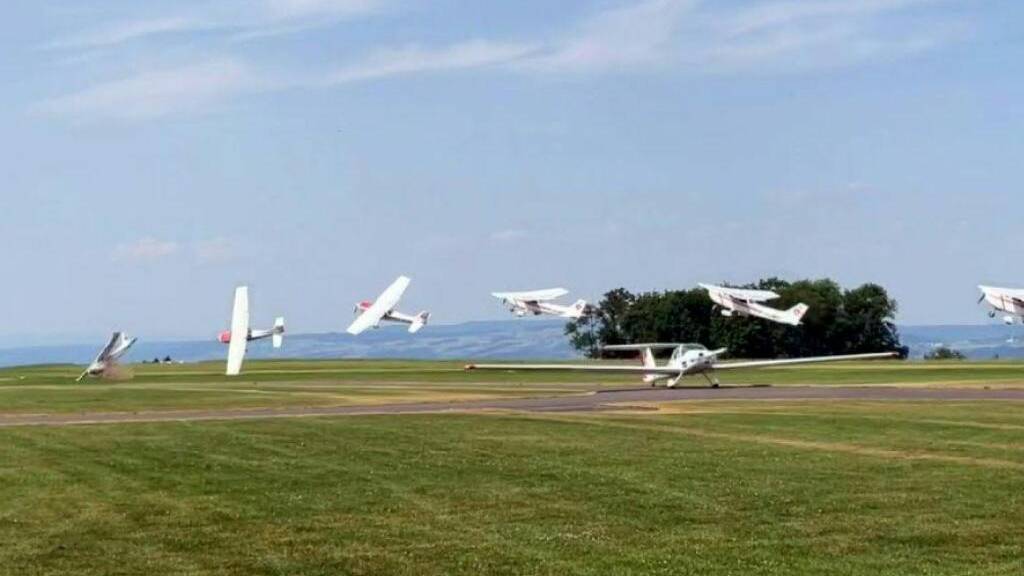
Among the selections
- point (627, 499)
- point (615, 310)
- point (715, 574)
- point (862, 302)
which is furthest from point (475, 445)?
point (615, 310)

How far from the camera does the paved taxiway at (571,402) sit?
38.2 m

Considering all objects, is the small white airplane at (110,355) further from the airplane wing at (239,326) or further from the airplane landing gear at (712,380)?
the airplane landing gear at (712,380)

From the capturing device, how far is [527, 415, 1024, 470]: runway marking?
2153 centimetres

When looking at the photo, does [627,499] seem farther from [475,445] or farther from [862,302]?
[862,302]

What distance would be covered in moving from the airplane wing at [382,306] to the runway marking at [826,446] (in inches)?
3147

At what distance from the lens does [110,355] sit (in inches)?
3014

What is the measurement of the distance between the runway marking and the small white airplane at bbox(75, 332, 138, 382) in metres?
46.8

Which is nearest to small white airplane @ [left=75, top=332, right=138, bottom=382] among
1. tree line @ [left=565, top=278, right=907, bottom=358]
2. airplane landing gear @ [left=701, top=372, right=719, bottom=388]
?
airplane landing gear @ [left=701, top=372, right=719, bottom=388]

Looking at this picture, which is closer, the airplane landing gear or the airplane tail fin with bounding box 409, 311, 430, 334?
the airplane landing gear

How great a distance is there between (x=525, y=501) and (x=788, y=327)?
136 meters

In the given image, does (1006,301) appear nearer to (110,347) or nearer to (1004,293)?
(1004,293)

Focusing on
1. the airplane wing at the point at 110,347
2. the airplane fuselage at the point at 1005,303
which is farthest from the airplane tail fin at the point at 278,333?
the airplane fuselage at the point at 1005,303

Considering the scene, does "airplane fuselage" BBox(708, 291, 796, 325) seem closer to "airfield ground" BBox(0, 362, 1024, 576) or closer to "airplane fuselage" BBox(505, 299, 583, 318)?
"airplane fuselage" BBox(505, 299, 583, 318)

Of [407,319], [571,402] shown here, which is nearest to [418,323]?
[407,319]
